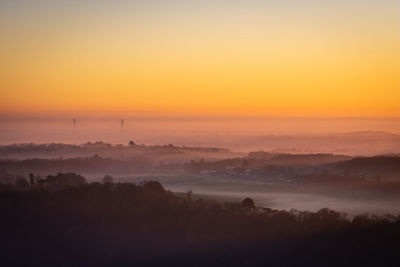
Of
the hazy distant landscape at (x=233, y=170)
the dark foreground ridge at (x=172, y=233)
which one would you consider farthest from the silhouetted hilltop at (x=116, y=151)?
the dark foreground ridge at (x=172, y=233)

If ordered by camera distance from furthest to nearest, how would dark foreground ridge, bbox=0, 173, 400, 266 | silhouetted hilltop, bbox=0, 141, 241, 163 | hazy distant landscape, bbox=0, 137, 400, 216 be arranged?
silhouetted hilltop, bbox=0, 141, 241, 163, hazy distant landscape, bbox=0, 137, 400, 216, dark foreground ridge, bbox=0, 173, 400, 266

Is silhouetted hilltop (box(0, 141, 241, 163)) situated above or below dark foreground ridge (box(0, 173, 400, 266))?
above

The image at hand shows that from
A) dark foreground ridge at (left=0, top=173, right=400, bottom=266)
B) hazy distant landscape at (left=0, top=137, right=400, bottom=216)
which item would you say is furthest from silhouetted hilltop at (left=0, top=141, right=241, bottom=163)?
dark foreground ridge at (left=0, top=173, right=400, bottom=266)

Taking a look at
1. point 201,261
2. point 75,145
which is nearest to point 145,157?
point 75,145

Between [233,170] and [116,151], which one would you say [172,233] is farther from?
[116,151]

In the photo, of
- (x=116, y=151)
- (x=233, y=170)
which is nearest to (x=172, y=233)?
(x=233, y=170)

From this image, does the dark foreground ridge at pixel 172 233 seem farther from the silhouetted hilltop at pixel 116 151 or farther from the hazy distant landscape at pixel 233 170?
the silhouetted hilltop at pixel 116 151

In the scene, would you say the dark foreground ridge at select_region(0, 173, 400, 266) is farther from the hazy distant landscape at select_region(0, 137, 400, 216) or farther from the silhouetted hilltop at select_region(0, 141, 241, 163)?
the silhouetted hilltop at select_region(0, 141, 241, 163)

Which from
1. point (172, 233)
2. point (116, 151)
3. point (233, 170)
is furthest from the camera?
point (116, 151)
